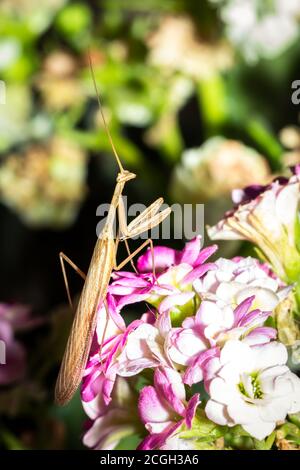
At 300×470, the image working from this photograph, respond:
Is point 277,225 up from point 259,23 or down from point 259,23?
down

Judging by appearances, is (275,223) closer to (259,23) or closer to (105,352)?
(105,352)

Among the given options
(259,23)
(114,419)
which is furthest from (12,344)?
(259,23)

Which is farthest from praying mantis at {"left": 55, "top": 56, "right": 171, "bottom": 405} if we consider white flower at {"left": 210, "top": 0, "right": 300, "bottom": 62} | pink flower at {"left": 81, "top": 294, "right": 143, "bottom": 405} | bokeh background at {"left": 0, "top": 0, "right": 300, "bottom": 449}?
white flower at {"left": 210, "top": 0, "right": 300, "bottom": 62}

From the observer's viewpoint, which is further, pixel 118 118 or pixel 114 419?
pixel 118 118

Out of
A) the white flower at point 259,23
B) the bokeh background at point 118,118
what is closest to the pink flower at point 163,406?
the bokeh background at point 118,118

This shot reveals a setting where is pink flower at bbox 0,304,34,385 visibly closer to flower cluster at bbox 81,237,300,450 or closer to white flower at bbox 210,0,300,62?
flower cluster at bbox 81,237,300,450

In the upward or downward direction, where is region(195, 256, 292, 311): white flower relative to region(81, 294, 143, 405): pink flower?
upward

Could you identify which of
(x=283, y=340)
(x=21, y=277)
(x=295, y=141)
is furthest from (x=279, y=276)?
(x=21, y=277)
